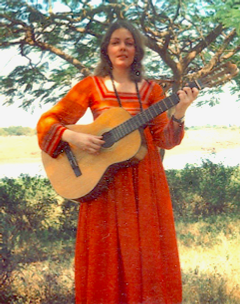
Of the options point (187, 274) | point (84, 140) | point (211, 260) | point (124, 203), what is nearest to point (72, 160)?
point (84, 140)

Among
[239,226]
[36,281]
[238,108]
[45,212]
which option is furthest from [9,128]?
[239,226]

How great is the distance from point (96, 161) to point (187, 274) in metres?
1.58

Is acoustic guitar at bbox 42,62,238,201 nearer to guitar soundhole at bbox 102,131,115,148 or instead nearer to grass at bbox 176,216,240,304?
guitar soundhole at bbox 102,131,115,148

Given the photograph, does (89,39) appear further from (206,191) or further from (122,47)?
(206,191)

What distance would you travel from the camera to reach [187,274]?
334cm

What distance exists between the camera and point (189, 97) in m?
2.04

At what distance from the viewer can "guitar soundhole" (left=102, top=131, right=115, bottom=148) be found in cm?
219

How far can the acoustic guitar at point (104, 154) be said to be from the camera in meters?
2.13

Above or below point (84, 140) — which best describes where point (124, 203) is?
below

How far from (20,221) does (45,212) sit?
0.47m

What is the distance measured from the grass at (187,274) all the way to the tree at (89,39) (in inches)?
50.1

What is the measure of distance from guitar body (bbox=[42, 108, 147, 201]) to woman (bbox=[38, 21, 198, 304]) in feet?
0.15

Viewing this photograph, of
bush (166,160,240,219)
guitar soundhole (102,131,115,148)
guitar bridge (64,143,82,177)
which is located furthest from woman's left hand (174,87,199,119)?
bush (166,160,240,219)

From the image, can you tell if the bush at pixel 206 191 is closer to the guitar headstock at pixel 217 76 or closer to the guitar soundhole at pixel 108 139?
the guitar headstock at pixel 217 76
